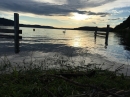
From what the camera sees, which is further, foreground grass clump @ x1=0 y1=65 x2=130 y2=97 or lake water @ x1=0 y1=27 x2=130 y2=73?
lake water @ x1=0 y1=27 x2=130 y2=73

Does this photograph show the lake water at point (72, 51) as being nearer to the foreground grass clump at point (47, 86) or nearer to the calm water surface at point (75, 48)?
the calm water surface at point (75, 48)

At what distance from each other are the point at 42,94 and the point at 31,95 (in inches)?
11.4

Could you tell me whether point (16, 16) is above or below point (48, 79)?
above

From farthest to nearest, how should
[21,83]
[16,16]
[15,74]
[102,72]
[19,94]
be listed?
1. [16,16]
2. [102,72]
3. [15,74]
4. [21,83]
5. [19,94]

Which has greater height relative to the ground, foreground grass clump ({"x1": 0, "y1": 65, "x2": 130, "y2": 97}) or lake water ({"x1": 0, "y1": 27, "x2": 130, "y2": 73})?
lake water ({"x1": 0, "y1": 27, "x2": 130, "y2": 73})

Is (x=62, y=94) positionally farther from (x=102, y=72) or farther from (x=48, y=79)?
(x=102, y=72)

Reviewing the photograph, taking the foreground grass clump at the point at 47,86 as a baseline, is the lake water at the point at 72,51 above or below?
above

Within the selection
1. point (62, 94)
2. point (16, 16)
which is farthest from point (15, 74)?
point (16, 16)

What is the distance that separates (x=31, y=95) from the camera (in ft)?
14.7

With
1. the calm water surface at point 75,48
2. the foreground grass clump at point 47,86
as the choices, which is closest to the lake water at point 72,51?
the calm water surface at point 75,48

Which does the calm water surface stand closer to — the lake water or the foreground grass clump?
the lake water

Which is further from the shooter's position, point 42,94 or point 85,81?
point 85,81

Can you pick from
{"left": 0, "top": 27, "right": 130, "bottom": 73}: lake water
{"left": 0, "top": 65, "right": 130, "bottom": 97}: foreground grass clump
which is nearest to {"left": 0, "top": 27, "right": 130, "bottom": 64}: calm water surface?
{"left": 0, "top": 27, "right": 130, "bottom": 73}: lake water

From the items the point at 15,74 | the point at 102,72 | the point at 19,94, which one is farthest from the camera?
the point at 102,72
